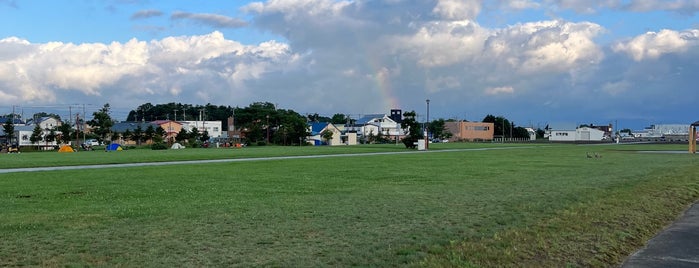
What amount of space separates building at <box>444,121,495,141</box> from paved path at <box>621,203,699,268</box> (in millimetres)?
146088

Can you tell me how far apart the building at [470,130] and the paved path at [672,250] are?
5751 inches

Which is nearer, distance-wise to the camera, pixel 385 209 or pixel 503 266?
pixel 503 266

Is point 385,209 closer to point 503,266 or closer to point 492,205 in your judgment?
point 492,205

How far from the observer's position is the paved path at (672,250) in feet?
25.7

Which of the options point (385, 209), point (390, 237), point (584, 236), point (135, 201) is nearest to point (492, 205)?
point (385, 209)

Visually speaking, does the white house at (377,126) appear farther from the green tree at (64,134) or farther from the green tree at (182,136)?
the green tree at (64,134)

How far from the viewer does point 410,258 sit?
7.51 metres

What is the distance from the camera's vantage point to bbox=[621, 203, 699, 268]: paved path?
7836mm

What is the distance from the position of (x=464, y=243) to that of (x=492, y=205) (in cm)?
481

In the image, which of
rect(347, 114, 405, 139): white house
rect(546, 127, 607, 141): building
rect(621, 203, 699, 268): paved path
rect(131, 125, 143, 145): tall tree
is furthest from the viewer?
rect(546, 127, 607, 141): building

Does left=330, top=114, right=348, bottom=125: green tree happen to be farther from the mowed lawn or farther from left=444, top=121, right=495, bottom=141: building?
the mowed lawn

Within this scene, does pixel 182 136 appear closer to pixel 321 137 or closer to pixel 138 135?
pixel 138 135

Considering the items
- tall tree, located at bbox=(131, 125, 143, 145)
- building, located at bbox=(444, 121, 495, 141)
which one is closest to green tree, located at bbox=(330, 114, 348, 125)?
building, located at bbox=(444, 121, 495, 141)

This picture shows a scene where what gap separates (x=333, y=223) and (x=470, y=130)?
155 m
